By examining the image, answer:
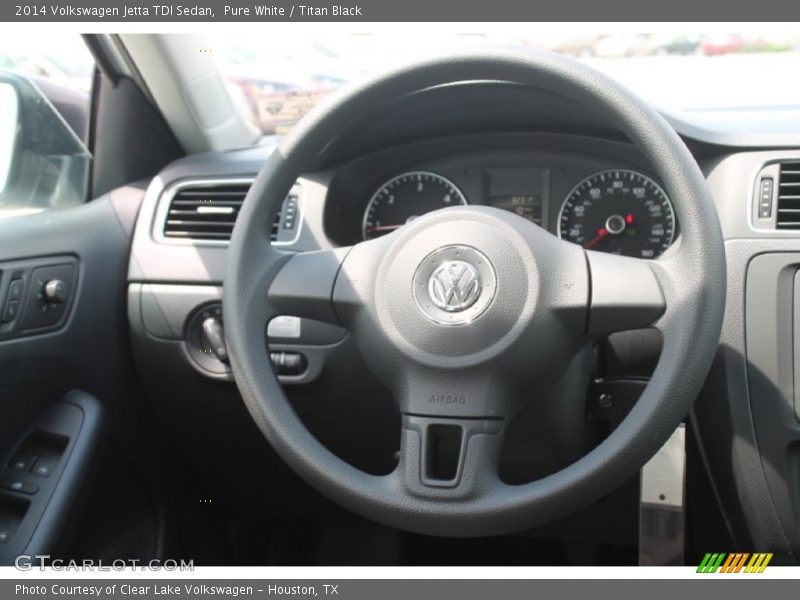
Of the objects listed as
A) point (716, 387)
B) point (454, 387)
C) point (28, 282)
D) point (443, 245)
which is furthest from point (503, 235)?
point (28, 282)

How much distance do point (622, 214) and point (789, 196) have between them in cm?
28

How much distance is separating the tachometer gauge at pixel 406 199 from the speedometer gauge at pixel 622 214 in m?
0.25

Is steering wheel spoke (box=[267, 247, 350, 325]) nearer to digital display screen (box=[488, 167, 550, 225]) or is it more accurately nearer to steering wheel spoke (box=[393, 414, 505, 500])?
steering wheel spoke (box=[393, 414, 505, 500])

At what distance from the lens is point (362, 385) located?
62.0 inches

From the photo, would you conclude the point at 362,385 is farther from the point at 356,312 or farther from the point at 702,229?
the point at 702,229

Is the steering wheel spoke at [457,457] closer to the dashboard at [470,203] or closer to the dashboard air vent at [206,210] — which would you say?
the dashboard at [470,203]

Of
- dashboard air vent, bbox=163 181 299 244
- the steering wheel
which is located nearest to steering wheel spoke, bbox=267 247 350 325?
the steering wheel

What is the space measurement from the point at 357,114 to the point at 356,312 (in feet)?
0.98

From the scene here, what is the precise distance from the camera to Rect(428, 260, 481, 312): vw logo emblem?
3.74ft
